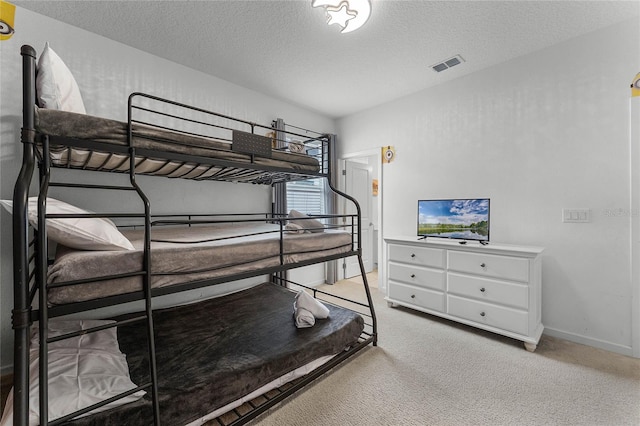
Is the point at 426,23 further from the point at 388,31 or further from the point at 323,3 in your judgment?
the point at 323,3

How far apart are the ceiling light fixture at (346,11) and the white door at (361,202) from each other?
250 cm

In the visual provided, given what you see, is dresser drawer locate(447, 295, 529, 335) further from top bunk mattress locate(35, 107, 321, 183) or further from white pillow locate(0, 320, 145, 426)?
white pillow locate(0, 320, 145, 426)

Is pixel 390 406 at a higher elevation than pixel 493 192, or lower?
lower

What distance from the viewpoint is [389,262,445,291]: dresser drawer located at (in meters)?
2.74

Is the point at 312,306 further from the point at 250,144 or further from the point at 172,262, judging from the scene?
the point at 250,144

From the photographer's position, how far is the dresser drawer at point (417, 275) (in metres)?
2.74

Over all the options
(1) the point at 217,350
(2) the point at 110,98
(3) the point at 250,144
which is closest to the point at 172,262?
(1) the point at 217,350

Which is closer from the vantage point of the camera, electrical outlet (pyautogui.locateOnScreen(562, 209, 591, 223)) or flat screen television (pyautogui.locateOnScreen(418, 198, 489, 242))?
electrical outlet (pyautogui.locateOnScreen(562, 209, 591, 223))

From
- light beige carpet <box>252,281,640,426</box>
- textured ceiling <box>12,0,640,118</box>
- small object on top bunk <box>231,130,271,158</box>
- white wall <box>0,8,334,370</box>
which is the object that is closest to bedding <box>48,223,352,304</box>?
small object on top bunk <box>231,130,271,158</box>

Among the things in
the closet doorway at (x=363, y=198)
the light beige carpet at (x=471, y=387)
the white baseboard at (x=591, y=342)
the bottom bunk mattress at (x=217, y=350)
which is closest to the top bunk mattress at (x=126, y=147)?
the bottom bunk mattress at (x=217, y=350)

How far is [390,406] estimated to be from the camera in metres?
1.58

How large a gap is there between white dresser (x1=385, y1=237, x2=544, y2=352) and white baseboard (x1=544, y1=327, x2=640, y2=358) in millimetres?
204

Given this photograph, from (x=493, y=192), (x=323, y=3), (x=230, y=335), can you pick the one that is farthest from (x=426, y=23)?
(x=230, y=335)

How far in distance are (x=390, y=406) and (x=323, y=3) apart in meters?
2.70
